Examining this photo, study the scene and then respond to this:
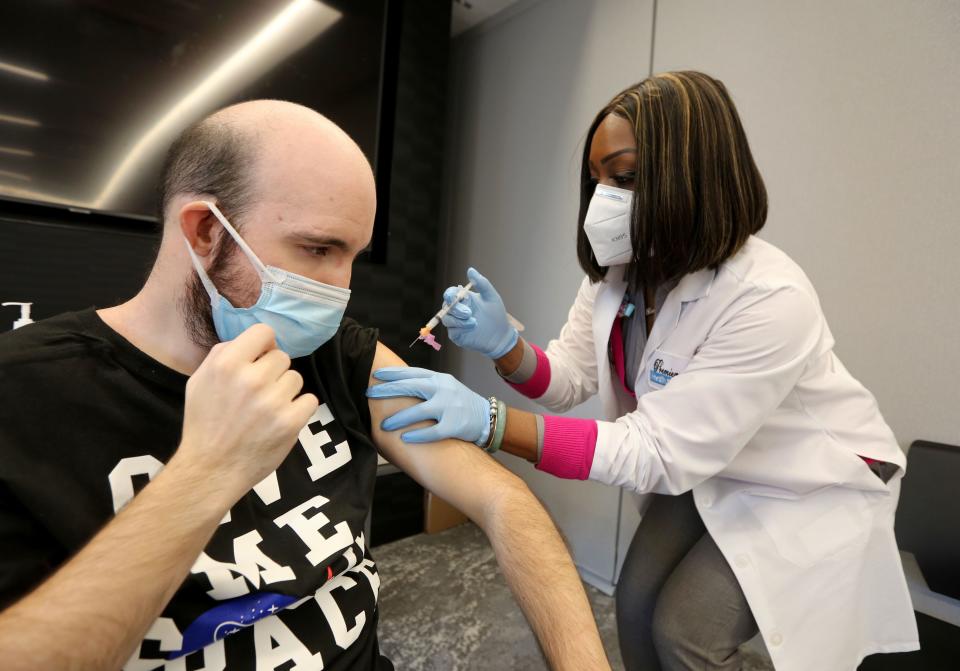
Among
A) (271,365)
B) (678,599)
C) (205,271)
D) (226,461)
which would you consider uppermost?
(205,271)

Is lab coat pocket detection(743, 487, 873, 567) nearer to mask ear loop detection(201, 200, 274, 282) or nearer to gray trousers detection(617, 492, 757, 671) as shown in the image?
gray trousers detection(617, 492, 757, 671)

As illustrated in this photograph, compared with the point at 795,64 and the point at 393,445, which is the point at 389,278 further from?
the point at 795,64

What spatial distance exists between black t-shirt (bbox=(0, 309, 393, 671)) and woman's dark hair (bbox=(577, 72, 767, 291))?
90cm

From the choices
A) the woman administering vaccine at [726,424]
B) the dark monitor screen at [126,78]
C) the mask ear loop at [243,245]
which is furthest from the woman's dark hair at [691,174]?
the dark monitor screen at [126,78]

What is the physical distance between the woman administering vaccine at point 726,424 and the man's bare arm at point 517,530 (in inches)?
2.6

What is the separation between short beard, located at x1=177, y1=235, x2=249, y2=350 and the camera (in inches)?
32.1

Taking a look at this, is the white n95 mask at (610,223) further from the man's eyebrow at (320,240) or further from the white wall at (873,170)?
the white wall at (873,170)

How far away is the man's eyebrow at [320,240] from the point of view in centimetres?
82

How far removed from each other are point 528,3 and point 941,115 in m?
1.95

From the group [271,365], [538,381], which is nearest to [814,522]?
[538,381]

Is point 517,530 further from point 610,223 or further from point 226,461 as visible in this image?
point 610,223

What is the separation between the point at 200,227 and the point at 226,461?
43 centimetres

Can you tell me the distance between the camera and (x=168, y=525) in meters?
0.56

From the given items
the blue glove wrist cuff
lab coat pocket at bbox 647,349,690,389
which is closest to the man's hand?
the blue glove wrist cuff
